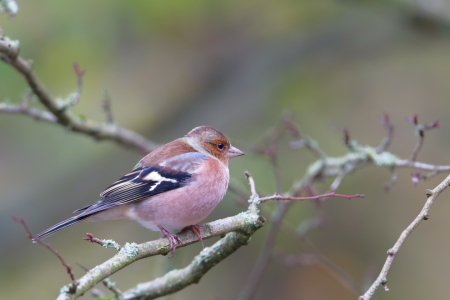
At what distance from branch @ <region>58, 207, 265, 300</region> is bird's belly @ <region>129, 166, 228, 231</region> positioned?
0.52 ft

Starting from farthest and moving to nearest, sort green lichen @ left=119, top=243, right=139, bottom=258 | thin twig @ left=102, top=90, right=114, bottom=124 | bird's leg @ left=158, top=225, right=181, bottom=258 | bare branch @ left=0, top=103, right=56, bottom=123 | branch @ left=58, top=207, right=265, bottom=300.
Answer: thin twig @ left=102, top=90, right=114, bottom=124
bare branch @ left=0, top=103, right=56, bottom=123
bird's leg @ left=158, top=225, right=181, bottom=258
green lichen @ left=119, top=243, right=139, bottom=258
branch @ left=58, top=207, right=265, bottom=300

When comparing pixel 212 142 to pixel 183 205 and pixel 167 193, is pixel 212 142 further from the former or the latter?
pixel 183 205

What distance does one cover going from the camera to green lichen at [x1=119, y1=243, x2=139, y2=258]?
289 centimetres

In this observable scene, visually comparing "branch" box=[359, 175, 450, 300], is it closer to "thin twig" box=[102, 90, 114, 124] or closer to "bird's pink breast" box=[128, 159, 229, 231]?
"bird's pink breast" box=[128, 159, 229, 231]

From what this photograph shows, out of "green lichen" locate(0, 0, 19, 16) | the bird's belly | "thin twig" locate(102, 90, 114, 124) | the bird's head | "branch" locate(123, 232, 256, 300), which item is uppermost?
"thin twig" locate(102, 90, 114, 124)

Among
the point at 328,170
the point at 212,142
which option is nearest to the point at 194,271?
the point at 212,142

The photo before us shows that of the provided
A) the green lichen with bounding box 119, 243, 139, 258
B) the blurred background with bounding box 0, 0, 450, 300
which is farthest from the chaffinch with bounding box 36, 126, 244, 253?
the blurred background with bounding box 0, 0, 450, 300

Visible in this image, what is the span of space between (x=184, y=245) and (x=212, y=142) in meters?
1.68

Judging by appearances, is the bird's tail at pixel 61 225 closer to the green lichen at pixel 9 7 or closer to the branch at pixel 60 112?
the branch at pixel 60 112

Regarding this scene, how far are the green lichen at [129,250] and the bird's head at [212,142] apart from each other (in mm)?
2174

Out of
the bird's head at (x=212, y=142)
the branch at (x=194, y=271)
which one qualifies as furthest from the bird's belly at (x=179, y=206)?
the bird's head at (x=212, y=142)

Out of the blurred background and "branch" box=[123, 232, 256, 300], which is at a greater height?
the blurred background

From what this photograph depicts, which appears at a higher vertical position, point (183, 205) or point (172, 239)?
point (183, 205)

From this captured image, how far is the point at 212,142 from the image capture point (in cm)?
506
